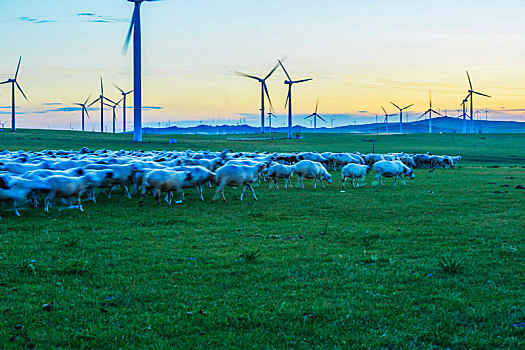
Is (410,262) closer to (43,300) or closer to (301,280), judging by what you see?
(301,280)

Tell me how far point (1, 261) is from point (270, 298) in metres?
5.98

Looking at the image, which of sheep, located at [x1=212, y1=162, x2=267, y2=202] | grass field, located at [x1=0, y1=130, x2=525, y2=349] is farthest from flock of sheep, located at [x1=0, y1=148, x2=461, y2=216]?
grass field, located at [x1=0, y1=130, x2=525, y2=349]

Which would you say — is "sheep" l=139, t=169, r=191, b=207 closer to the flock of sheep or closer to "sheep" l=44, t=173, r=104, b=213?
the flock of sheep

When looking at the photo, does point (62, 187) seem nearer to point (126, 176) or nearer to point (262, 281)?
point (126, 176)

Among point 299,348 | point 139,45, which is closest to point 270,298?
point 299,348

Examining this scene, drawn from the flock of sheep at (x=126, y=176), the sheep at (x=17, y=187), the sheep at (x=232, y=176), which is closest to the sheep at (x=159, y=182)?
the flock of sheep at (x=126, y=176)

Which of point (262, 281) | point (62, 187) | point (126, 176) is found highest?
point (126, 176)

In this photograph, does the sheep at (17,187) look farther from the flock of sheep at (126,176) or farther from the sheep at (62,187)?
the sheep at (62,187)

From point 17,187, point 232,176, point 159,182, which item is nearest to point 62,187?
point 17,187

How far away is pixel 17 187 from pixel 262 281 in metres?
11.1

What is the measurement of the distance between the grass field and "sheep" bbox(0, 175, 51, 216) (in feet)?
2.76

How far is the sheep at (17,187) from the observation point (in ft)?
53.3

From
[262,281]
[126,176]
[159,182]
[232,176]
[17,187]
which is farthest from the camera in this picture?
[126,176]

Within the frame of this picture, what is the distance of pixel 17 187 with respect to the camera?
16.5 m
